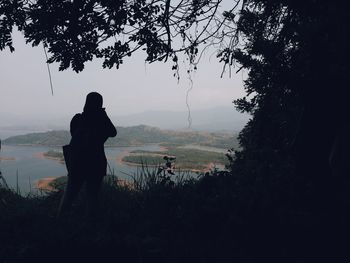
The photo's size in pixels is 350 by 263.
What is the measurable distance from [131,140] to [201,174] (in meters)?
101

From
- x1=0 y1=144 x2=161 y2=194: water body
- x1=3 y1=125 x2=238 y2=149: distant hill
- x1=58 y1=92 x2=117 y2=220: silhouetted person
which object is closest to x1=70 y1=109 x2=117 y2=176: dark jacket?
x1=58 y1=92 x2=117 y2=220: silhouetted person

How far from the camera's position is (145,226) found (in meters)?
3.75

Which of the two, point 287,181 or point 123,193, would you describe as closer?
point 287,181

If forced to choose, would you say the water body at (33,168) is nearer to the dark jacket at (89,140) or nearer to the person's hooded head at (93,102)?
the dark jacket at (89,140)

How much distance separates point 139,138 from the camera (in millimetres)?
108875

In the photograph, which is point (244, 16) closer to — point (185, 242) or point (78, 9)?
point (78, 9)

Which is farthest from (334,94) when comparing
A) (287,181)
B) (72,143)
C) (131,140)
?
(131,140)

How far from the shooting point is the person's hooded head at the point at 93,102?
4.12m

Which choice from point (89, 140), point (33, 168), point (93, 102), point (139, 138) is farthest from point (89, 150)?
point (139, 138)

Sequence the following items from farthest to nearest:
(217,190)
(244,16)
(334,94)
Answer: (244,16), (217,190), (334,94)

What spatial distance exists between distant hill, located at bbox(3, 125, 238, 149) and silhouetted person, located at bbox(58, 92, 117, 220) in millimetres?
87658

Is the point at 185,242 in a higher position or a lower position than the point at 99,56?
lower

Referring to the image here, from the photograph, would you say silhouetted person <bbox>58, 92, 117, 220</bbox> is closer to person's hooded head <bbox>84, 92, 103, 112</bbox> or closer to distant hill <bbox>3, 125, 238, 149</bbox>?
person's hooded head <bbox>84, 92, 103, 112</bbox>

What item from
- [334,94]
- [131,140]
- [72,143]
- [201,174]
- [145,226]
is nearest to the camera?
[334,94]
